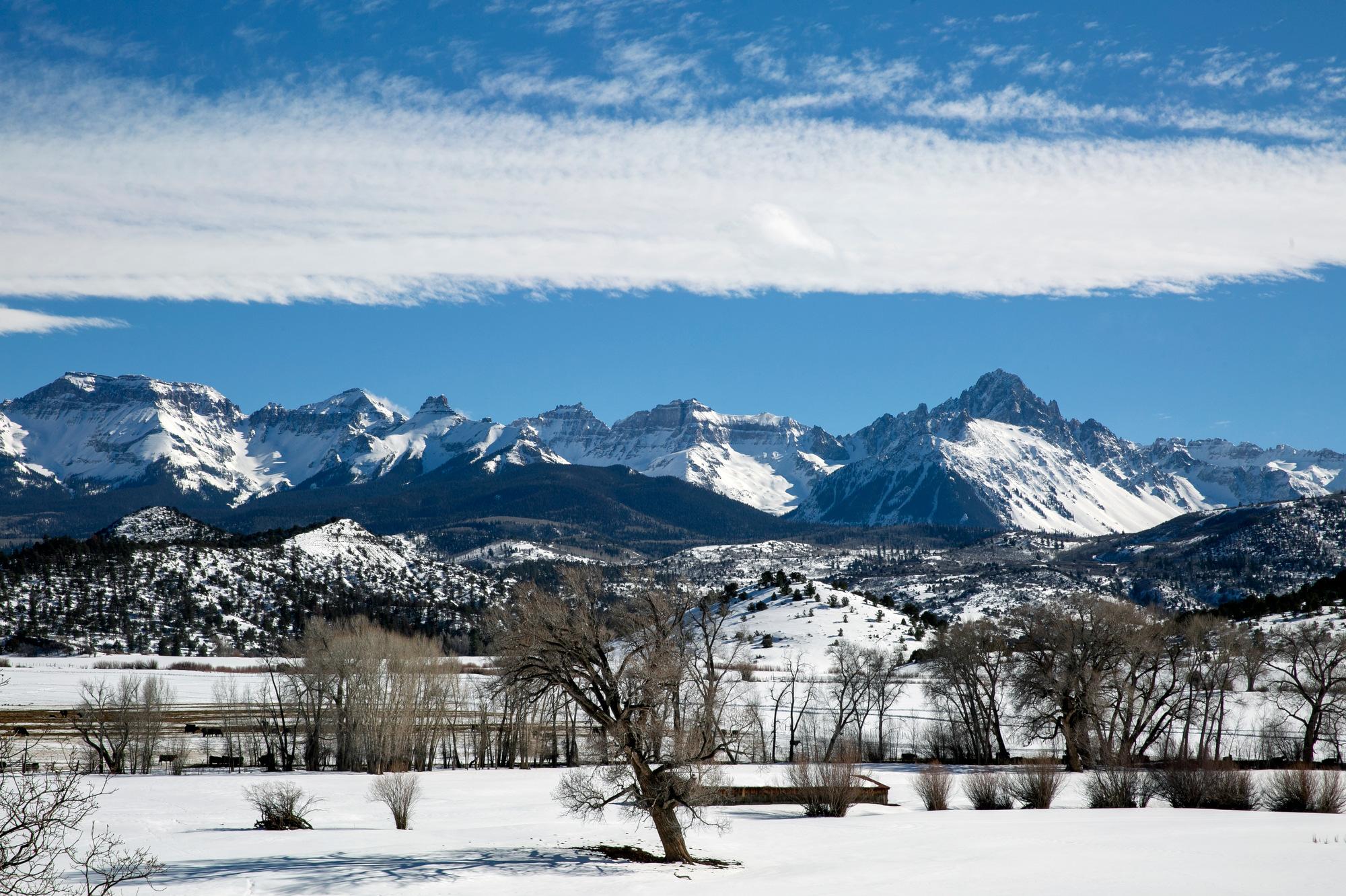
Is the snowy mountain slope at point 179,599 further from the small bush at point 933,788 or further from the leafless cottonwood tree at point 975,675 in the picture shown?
the small bush at point 933,788

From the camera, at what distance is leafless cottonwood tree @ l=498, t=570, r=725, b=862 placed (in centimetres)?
3347

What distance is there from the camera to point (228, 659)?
5684 inches

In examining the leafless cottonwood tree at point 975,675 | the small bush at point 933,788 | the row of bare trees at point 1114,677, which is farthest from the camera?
the leafless cottonwood tree at point 975,675

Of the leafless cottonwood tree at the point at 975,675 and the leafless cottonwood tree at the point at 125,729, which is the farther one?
the leafless cottonwood tree at the point at 975,675

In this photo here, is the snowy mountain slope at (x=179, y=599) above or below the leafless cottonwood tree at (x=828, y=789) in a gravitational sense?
above

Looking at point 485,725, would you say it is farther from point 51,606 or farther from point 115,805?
point 51,606

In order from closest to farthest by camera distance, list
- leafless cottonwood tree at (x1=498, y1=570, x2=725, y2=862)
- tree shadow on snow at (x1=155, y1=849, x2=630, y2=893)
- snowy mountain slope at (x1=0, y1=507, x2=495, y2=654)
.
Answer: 1. tree shadow on snow at (x1=155, y1=849, x2=630, y2=893)
2. leafless cottonwood tree at (x1=498, y1=570, x2=725, y2=862)
3. snowy mountain slope at (x1=0, y1=507, x2=495, y2=654)

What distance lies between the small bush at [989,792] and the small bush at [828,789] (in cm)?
619

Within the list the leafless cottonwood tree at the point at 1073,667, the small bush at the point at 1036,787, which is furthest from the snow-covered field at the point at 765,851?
the leafless cottonwood tree at the point at 1073,667

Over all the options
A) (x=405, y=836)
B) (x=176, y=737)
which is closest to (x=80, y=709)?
(x=176, y=737)

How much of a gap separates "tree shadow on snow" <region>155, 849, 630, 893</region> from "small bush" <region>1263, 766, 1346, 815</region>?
3118 centimetres

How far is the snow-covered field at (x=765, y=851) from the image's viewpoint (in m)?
31.2

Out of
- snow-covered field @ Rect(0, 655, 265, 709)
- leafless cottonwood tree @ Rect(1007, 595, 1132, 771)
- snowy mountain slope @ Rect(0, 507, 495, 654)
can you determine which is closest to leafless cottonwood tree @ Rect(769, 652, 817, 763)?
leafless cottonwood tree @ Rect(1007, 595, 1132, 771)

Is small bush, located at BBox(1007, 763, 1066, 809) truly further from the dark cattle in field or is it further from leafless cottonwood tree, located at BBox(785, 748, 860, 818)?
the dark cattle in field
